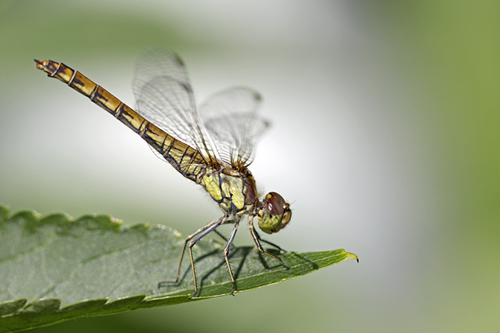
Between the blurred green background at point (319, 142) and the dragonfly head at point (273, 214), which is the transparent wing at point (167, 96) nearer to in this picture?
the blurred green background at point (319, 142)

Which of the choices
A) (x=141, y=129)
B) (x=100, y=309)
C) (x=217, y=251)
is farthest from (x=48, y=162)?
(x=100, y=309)

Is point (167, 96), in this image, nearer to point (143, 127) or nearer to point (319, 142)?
point (143, 127)

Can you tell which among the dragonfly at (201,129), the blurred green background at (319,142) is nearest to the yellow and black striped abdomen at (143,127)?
the dragonfly at (201,129)

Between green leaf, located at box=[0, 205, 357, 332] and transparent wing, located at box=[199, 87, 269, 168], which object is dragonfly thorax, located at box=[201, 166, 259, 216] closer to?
transparent wing, located at box=[199, 87, 269, 168]

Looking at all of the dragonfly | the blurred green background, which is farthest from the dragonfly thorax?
the blurred green background

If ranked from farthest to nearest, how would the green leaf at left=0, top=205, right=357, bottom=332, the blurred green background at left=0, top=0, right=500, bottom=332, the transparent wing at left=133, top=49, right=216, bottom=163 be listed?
the transparent wing at left=133, top=49, right=216, bottom=163, the blurred green background at left=0, top=0, right=500, bottom=332, the green leaf at left=0, top=205, right=357, bottom=332

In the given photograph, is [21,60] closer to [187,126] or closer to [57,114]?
[57,114]

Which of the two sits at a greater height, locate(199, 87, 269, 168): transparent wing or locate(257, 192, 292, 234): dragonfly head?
locate(199, 87, 269, 168): transparent wing
